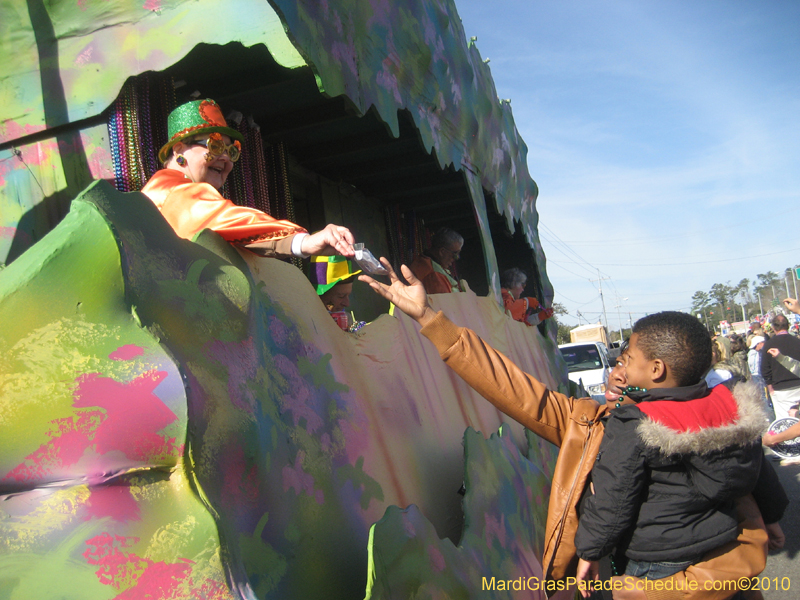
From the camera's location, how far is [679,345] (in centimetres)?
193

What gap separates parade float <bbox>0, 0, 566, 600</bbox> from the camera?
1.25 m

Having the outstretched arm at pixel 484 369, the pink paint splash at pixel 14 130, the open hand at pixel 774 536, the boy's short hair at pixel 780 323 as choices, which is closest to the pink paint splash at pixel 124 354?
the outstretched arm at pixel 484 369

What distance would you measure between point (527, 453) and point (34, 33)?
326cm

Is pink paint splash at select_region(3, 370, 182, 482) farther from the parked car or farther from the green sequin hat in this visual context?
the parked car

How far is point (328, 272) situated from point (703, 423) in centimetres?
234

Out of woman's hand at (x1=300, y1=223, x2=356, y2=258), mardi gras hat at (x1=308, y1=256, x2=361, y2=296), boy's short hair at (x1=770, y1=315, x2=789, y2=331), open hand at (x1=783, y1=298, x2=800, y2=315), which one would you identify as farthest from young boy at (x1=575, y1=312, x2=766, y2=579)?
boy's short hair at (x1=770, y1=315, x2=789, y2=331)

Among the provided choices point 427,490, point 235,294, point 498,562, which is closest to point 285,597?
point 235,294

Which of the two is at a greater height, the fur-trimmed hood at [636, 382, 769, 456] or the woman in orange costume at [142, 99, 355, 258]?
the woman in orange costume at [142, 99, 355, 258]

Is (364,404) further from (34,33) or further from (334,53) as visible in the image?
(34,33)

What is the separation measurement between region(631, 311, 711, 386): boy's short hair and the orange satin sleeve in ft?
3.78

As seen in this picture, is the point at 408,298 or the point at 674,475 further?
the point at 408,298

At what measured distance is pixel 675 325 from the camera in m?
1.97

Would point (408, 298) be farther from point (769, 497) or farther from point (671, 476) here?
point (769, 497)

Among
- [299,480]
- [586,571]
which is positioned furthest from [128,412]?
[586,571]
